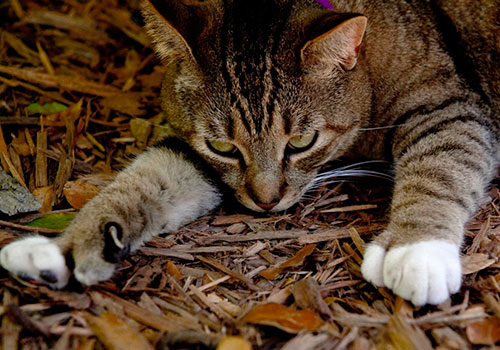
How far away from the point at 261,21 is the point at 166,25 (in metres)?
0.39

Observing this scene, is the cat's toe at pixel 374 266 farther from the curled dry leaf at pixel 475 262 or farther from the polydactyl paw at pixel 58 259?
the polydactyl paw at pixel 58 259

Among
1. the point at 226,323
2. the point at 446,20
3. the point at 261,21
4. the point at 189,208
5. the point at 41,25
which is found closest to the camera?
the point at 226,323

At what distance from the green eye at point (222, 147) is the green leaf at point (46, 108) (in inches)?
44.5

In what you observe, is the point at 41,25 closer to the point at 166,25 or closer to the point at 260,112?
the point at 166,25

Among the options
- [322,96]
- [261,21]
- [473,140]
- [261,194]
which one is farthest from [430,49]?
[261,194]

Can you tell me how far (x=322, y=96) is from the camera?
213cm

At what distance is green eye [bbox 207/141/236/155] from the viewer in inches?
85.8

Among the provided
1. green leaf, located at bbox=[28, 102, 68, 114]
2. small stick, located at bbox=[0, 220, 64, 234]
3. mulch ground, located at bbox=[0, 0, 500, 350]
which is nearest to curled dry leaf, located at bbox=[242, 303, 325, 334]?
mulch ground, located at bbox=[0, 0, 500, 350]

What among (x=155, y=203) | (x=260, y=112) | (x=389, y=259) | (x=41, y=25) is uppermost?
(x=41, y=25)

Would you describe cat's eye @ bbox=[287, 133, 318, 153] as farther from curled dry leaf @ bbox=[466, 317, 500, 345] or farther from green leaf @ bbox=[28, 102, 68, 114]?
green leaf @ bbox=[28, 102, 68, 114]

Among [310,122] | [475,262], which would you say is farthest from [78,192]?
[475,262]

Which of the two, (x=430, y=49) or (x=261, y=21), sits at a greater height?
(x=261, y=21)

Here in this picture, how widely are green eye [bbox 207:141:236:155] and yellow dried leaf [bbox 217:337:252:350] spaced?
843 mm

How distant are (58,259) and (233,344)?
2.19 feet
